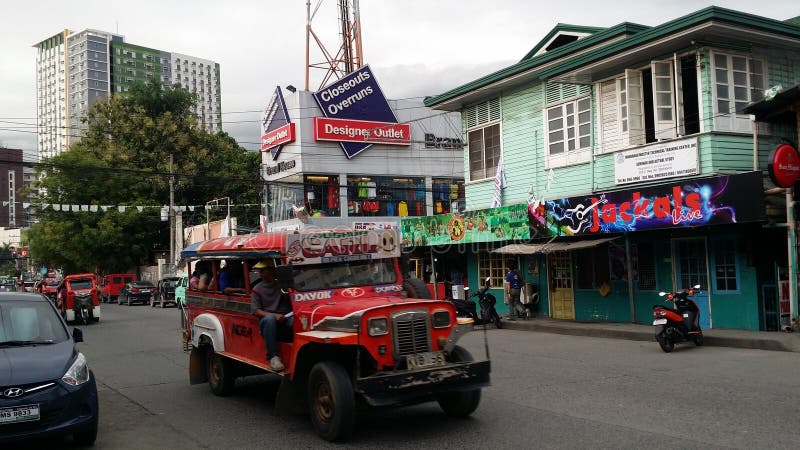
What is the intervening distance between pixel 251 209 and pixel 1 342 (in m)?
44.8

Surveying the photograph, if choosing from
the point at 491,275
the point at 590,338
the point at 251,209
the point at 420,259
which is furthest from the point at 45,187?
the point at 590,338

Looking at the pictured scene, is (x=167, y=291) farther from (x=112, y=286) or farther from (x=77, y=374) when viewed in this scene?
(x=77, y=374)

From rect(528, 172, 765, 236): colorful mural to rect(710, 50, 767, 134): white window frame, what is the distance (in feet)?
6.40

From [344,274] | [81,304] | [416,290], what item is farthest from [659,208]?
[81,304]

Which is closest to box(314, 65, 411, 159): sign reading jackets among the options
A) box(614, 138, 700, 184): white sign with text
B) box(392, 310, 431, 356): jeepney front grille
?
box(614, 138, 700, 184): white sign with text

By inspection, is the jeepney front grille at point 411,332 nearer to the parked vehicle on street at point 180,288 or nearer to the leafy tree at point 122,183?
the parked vehicle on street at point 180,288

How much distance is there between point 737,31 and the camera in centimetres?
1499

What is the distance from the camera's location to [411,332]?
23.3 feet

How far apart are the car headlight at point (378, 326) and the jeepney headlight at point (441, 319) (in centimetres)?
60

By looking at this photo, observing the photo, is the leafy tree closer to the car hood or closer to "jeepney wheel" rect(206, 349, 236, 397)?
"jeepney wheel" rect(206, 349, 236, 397)

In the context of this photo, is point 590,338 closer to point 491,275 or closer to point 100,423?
point 491,275

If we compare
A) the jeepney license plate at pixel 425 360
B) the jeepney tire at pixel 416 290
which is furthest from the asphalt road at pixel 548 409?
the jeepney tire at pixel 416 290

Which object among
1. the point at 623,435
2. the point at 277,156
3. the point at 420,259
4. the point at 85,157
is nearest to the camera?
the point at 623,435

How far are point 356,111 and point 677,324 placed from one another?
26.6 meters
